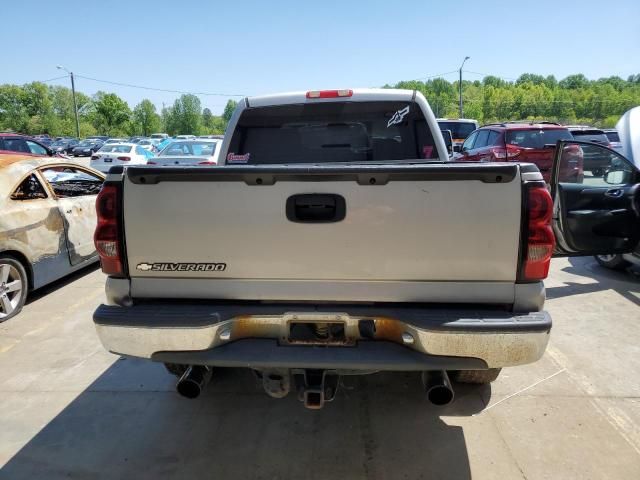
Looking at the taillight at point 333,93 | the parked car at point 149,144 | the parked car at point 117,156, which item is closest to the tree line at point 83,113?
the parked car at point 149,144

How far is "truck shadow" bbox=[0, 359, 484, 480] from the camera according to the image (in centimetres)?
256

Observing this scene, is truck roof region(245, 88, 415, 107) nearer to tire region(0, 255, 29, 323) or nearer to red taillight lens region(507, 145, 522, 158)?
tire region(0, 255, 29, 323)

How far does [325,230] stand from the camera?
228 cm

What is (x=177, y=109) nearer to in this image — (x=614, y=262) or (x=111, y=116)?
(x=111, y=116)

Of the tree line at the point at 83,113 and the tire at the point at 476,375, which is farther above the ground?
the tree line at the point at 83,113

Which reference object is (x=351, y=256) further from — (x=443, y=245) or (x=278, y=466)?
(x=278, y=466)

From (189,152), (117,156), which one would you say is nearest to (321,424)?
(189,152)

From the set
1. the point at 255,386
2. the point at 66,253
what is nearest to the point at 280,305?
the point at 255,386

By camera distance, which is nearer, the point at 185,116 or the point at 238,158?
the point at 238,158

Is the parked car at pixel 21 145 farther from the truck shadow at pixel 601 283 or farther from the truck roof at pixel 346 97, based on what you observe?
the truck shadow at pixel 601 283

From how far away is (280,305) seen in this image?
7.79 feet

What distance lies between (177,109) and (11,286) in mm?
107490

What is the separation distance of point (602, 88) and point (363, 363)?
13363cm

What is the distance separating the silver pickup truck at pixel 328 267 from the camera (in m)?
2.21
